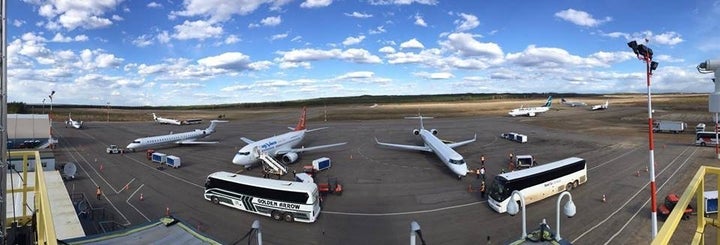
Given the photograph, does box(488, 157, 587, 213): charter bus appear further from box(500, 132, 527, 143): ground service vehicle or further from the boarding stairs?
box(500, 132, 527, 143): ground service vehicle

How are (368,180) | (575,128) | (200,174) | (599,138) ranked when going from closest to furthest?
(368,180) → (200,174) → (599,138) → (575,128)

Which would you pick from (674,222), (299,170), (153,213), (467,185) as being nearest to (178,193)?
(153,213)

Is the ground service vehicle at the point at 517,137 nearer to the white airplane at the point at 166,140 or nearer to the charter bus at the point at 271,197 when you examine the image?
the charter bus at the point at 271,197

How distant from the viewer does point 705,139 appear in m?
54.8

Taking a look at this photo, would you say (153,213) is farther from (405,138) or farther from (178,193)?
(405,138)

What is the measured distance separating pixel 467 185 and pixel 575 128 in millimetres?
58318

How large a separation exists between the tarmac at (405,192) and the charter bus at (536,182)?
73cm

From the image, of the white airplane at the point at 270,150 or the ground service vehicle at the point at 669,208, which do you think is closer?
the ground service vehicle at the point at 669,208

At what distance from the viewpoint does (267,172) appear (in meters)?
41.0

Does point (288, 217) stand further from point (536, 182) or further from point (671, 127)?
point (671, 127)

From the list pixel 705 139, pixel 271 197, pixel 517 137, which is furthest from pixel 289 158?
pixel 705 139

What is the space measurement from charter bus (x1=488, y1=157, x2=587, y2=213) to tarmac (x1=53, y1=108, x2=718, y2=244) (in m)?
0.73

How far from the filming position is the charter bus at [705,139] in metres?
54.0

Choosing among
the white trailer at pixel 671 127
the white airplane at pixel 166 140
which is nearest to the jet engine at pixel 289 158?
the white airplane at pixel 166 140
